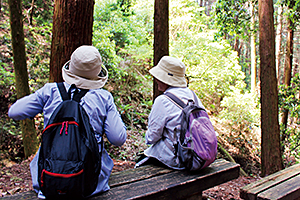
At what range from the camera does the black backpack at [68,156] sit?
1719 mm

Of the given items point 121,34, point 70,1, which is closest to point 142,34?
point 121,34

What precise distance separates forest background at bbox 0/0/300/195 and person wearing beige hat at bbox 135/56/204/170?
13.1 ft

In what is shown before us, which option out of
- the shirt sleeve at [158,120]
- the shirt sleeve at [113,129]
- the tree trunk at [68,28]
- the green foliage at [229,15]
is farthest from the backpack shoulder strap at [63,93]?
the green foliage at [229,15]

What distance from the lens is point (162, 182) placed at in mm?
2533

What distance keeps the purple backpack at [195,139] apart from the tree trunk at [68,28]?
1.70 meters

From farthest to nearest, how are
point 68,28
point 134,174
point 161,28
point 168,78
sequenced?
point 161,28 → point 68,28 → point 168,78 → point 134,174

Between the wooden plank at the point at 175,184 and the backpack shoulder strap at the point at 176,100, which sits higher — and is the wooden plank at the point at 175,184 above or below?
below

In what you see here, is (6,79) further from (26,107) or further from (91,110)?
(91,110)

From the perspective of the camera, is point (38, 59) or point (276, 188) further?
point (38, 59)

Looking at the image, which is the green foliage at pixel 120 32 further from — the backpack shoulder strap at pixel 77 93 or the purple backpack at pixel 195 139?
the backpack shoulder strap at pixel 77 93

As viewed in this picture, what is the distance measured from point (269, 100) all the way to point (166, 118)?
3778mm

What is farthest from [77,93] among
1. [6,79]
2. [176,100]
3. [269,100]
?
[6,79]

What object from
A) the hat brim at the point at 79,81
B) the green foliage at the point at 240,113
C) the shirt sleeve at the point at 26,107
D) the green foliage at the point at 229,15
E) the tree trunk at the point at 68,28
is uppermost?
the green foliage at the point at 229,15

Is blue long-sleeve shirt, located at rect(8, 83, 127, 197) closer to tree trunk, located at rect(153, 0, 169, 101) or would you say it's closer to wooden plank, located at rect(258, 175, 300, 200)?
wooden plank, located at rect(258, 175, 300, 200)
